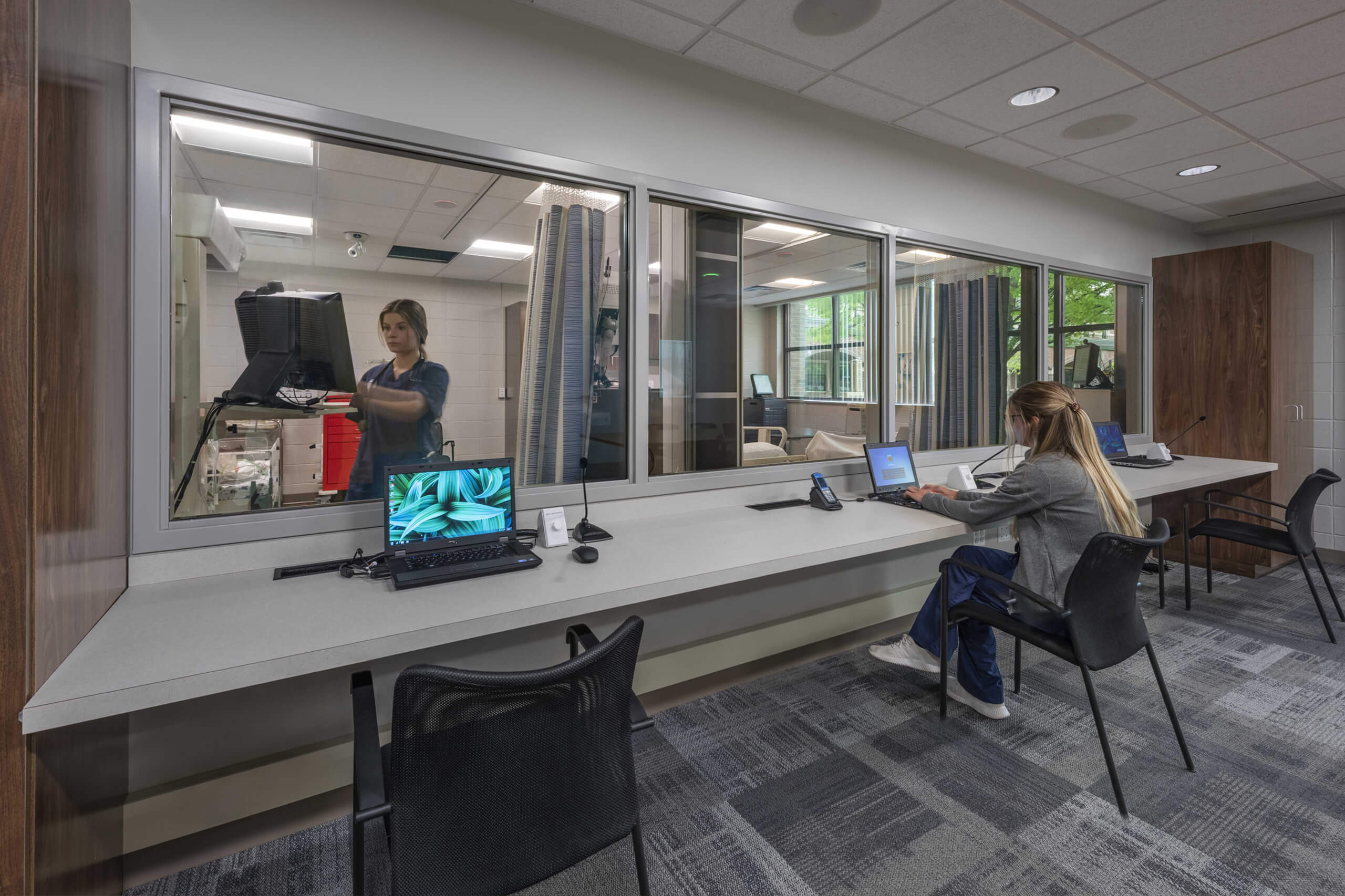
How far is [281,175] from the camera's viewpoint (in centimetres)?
176

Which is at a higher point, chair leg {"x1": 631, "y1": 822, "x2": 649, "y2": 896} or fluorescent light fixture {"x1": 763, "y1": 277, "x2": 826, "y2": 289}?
fluorescent light fixture {"x1": 763, "y1": 277, "x2": 826, "y2": 289}

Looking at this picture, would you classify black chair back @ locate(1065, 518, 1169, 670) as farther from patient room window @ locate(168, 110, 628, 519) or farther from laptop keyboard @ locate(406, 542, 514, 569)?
laptop keyboard @ locate(406, 542, 514, 569)

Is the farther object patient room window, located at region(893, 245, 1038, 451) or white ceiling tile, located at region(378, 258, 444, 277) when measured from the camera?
patient room window, located at region(893, 245, 1038, 451)

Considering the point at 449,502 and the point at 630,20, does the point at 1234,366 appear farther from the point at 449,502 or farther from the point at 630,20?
the point at 449,502

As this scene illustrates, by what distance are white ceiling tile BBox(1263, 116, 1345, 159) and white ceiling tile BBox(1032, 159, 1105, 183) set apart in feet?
2.38

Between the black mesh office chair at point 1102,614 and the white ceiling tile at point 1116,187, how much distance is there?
2766 mm

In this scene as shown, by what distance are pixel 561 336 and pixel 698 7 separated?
1.15m

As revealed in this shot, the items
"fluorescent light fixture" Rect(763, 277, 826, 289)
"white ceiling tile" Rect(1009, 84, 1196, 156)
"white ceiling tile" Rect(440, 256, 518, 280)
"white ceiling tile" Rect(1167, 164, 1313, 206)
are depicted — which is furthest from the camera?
"fluorescent light fixture" Rect(763, 277, 826, 289)

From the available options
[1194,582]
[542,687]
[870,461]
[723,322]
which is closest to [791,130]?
[723,322]

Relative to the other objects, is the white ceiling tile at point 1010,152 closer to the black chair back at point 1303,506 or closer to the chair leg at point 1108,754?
the black chair back at point 1303,506

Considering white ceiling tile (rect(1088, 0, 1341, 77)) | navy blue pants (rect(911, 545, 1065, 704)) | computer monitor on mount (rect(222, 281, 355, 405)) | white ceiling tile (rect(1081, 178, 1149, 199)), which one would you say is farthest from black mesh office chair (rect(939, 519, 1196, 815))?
white ceiling tile (rect(1081, 178, 1149, 199))

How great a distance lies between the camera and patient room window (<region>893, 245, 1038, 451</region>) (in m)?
3.30

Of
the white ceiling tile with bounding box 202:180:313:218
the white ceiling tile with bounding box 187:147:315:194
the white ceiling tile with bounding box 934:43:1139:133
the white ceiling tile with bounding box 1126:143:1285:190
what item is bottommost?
the white ceiling tile with bounding box 202:180:313:218

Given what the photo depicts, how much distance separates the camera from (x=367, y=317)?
6.17 feet
